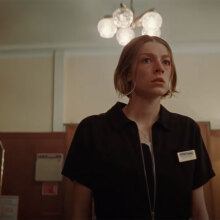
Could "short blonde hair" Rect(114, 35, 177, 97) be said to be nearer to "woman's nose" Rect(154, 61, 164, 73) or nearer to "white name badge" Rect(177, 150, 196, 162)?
"woman's nose" Rect(154, 61, 164, 73)

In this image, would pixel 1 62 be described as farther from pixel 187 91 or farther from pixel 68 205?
pixel 187 91

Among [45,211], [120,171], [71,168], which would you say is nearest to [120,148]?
[120,171]

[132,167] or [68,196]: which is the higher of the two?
[132,167]

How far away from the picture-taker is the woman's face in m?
0.82

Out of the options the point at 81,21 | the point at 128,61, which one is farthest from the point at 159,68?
the point at 81,21

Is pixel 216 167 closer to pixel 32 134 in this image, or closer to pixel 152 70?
pixel 152 70

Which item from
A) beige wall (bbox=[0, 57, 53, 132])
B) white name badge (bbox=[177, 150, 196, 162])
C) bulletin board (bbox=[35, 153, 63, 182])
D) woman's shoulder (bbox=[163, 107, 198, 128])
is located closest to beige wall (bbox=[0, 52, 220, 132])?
beige wall (bbox=[0, 57, 53, 132])

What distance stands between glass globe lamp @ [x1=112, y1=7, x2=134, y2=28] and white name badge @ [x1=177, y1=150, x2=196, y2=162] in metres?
1.01

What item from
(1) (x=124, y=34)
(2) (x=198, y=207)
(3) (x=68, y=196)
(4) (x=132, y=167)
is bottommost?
(3) (x=68, y=196)

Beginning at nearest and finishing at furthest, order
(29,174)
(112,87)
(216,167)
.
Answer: (216,167), (29,174), (112,87)

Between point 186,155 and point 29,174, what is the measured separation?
1.65m

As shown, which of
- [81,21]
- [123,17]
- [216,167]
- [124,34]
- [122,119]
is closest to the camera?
[122,119]

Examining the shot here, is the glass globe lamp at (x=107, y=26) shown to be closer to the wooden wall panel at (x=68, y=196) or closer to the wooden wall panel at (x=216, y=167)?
the wooden wall panel at (x=68, y=196)

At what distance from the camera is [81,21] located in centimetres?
225
